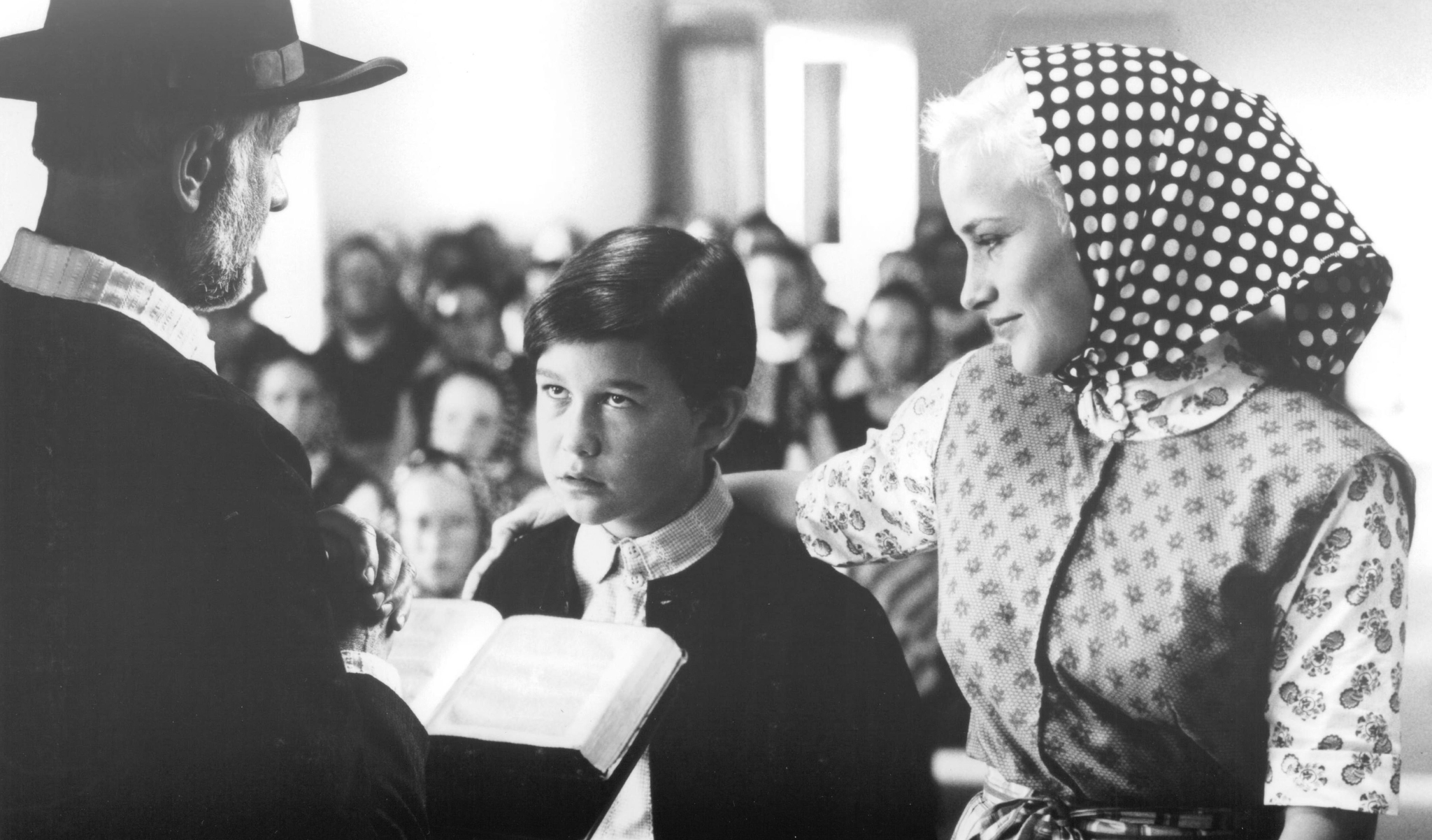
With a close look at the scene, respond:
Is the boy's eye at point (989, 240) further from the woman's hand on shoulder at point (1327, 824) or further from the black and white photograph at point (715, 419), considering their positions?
the woman's hand on shoulder at point (1327, 824)

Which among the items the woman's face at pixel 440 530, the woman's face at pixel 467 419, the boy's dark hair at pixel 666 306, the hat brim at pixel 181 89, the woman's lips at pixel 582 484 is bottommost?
the woman's face at pixel 440 530

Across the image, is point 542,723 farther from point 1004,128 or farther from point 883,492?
point 1004,128

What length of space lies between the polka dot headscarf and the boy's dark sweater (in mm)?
510

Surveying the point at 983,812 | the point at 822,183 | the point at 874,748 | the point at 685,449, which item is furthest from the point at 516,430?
the point at 983,812

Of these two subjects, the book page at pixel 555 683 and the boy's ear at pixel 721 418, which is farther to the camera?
the boy's ear at pixel 721 418

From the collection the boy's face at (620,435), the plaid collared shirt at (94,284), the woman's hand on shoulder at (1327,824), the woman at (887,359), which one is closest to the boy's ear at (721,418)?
the boy's face at (620,435)

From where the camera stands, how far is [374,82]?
1.59 m

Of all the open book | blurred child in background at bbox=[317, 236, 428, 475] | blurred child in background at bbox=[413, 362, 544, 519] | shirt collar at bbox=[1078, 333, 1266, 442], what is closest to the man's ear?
blurred child in background at bbox=[317, 236, 428, 475]

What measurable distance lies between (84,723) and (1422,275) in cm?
169

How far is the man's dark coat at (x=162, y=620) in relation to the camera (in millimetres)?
1271

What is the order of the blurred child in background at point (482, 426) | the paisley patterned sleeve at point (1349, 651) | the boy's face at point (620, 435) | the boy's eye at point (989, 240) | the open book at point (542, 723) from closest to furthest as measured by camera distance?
the paisley patterned sleeve at point (1349, 651), the boy's eye at point (989, 240), the open book at point (542, 723), the boy's face at point (620, 435), the blurred child in background at point (482, 426)

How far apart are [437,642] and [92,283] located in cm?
61

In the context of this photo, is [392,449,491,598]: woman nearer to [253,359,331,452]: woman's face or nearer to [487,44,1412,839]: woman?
[253,359,331,452]: woman's face

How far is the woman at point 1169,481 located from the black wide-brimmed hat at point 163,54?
2.75 ft
